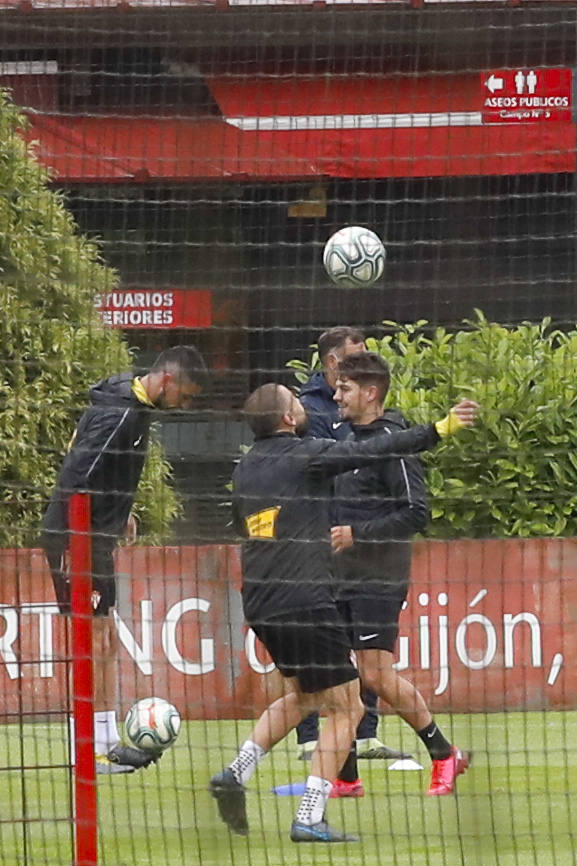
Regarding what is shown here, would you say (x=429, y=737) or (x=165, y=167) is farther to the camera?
(x=429, y=737)

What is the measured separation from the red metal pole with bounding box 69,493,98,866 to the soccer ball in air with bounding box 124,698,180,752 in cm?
225

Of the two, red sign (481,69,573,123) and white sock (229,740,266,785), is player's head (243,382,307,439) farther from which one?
red sign (481,69,573,123)

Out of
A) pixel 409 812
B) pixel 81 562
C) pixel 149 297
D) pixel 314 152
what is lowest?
pixel 409 812

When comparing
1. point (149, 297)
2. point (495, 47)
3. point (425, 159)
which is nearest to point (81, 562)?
point (149, 297)

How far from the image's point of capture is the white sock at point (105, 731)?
8.35 metres

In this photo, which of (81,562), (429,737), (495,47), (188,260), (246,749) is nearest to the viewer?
(81,562)

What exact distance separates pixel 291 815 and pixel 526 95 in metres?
2.89

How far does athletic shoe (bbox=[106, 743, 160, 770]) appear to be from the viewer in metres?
8.00

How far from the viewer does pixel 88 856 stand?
564cm

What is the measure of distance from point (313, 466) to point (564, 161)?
4.46ft

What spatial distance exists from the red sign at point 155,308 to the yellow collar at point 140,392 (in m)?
0.76

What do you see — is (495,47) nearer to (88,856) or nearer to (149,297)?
(149,297)

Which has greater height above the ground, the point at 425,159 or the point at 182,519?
the point at 425,159

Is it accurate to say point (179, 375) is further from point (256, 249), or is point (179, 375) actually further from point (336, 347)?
point (336, 347)
